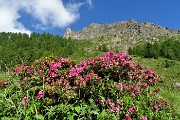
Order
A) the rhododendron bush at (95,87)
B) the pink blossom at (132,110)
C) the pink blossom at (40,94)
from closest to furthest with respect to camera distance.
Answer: the rhododendron bush at (95,87)
the pink blossom at (40,94)
the pink blossom at (132,110)

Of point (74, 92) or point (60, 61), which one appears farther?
point (60, 61)

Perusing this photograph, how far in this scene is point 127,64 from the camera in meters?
9.33

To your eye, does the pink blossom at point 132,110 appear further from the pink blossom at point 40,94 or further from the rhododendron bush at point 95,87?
the pink blossom at point 40,94

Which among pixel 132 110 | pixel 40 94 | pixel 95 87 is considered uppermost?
pixel 95 87

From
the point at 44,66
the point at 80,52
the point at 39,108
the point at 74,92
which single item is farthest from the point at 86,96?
the point at 80,52

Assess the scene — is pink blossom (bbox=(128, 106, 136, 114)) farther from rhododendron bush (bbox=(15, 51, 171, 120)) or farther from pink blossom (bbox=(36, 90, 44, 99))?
pink blossom (bbox=(36, 90, 44, 99))

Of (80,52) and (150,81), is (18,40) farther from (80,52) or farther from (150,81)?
(150,81)

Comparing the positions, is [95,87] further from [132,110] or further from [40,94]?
[40,94]

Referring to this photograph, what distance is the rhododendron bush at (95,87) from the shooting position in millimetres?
7902

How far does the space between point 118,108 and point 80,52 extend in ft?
486

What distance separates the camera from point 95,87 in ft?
27.4

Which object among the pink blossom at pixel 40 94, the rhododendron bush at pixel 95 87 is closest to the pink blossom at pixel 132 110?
the rhododendron bush at pixel 95 87

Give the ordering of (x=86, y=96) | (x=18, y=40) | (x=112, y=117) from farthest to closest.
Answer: (x=18, y=40), (x=86, y=96), (x=112, y=117)

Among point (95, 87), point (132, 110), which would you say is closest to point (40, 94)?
point (95, 87)
